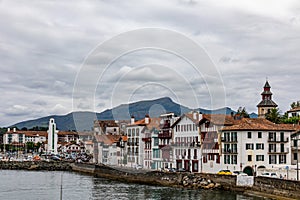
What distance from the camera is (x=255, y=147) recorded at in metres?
74.6

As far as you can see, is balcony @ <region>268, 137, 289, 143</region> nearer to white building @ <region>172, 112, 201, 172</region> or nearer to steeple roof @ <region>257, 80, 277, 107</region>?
white building @ <region>172, 112, 201, 172</region>

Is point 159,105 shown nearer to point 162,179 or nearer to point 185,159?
point 185,159

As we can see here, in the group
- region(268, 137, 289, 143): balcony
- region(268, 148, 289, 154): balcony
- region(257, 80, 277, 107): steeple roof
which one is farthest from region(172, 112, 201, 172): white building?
region(257, 80, 277, 107): steeple roof

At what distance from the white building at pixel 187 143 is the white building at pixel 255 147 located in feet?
25.5

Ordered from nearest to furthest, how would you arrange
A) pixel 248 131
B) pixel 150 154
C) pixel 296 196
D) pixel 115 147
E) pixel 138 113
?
pixel 296 196, pixel 248 131, pixel 150 154, pixel 115 147, pixel 138 113

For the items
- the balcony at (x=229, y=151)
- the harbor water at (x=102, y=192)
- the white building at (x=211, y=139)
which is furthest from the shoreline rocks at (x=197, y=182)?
the white building at (x=211, y=139)

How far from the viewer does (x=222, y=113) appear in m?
86.3

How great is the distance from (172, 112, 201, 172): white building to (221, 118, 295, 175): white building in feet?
25.5

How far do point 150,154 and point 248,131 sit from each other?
1111 inches

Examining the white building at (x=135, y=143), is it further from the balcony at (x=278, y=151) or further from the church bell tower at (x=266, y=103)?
the church bell tower at (x=266, y=103)

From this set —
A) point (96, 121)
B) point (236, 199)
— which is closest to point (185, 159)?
point (236, 199)

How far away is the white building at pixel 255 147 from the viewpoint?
74.4m

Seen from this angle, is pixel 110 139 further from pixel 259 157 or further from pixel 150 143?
pixel 259 157

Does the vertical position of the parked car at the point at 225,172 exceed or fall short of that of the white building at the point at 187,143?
it falls short
